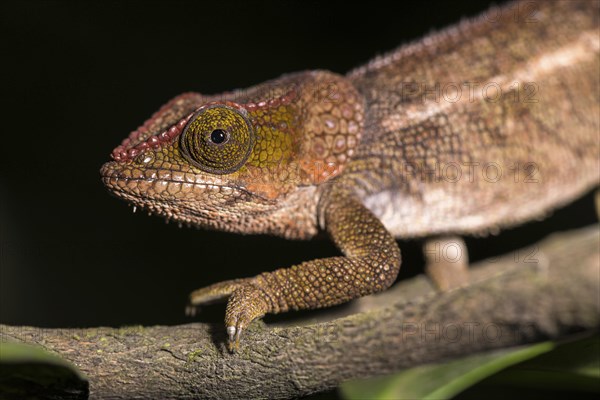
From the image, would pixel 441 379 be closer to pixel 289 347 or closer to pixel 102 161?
pixel 289 347

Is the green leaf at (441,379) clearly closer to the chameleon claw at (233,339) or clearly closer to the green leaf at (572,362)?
the green leaf at (572,362)

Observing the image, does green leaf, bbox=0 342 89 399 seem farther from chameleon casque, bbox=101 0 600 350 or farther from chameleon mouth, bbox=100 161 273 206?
chameleon mouth, bbox=100 161 273 206

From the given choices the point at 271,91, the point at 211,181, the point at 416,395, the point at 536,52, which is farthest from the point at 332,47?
the point at 416,395

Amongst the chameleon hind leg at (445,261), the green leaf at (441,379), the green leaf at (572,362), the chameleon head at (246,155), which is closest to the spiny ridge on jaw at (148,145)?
the chameleon head at (246,155)

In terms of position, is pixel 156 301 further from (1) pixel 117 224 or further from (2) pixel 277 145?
(2) pixel 277 145

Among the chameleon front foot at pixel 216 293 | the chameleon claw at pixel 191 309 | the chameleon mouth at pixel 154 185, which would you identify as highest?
the chameleon mouth at pixel 154 185

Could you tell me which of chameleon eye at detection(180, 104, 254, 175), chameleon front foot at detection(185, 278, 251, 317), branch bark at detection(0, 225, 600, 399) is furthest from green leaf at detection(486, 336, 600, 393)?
chameleon eye at detection(180, 104, 254, 175)

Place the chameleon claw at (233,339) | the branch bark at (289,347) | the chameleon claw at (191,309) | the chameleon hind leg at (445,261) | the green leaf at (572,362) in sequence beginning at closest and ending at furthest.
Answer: the branch bark at (289,347), the chameleon claw at (233,339), the green leaf at (572,362), the chameleon claw at (191,309), the chameleon hind leg at (445,261)
